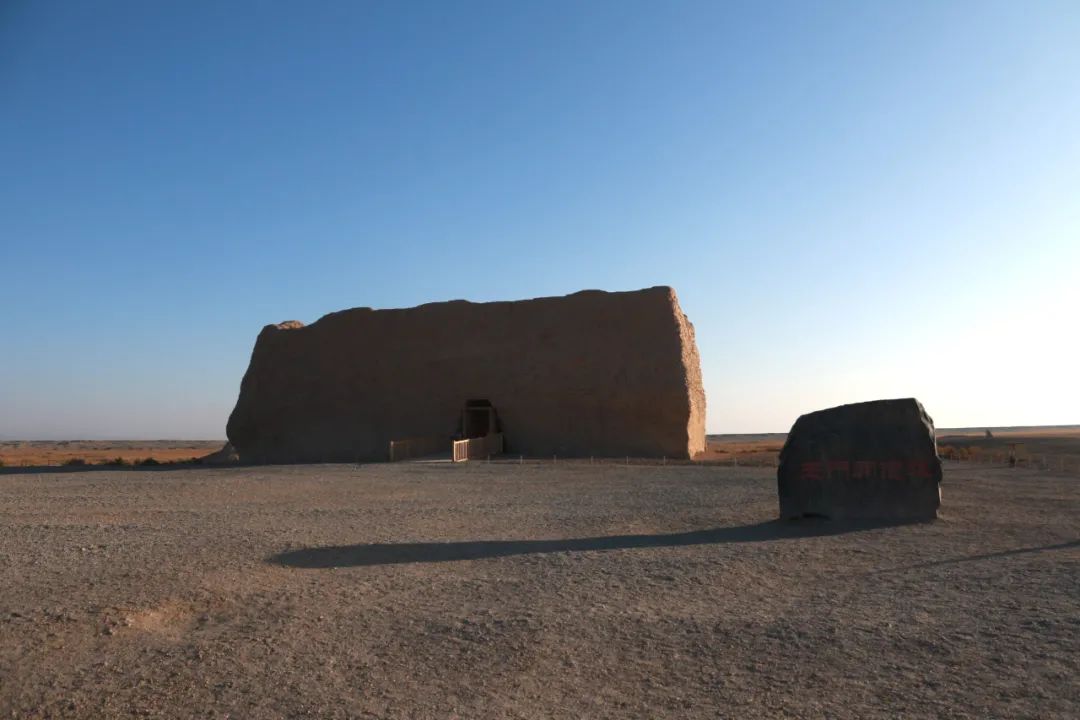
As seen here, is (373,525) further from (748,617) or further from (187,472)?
(187,472)

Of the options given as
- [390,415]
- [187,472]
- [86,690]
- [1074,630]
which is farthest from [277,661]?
[390,415]

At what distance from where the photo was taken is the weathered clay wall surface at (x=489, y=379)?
29391mm

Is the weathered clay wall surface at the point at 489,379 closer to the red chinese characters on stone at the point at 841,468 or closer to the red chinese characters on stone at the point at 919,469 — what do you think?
the red chinese characters on stone at the point at 841,468

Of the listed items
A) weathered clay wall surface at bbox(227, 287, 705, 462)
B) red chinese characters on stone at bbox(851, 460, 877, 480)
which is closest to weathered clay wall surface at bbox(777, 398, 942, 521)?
red chinese characters on stone at bbox(851, 460, 877, 480)

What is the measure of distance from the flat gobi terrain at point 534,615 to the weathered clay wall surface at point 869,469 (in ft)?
1.75

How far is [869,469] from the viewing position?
1091 cm

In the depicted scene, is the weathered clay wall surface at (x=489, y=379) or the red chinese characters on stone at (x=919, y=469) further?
the weathered clay wall surface at (x=489, y=379)

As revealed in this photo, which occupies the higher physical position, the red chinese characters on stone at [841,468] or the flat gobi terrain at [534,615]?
the red chinese characters on stone at [841,468]

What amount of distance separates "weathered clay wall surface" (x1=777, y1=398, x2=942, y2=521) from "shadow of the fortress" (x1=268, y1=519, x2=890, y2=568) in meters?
0.37

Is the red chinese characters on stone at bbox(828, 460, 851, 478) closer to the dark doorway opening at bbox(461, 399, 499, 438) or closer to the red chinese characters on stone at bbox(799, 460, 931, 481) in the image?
the red chinese characters on stone at bbox(799, 460, 931, 481)

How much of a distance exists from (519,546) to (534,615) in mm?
3043

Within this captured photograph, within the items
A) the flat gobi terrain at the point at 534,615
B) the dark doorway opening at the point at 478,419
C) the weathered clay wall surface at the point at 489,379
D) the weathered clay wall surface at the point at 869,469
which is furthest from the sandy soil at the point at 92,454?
the weathered clay wall surface at the point at 869,469

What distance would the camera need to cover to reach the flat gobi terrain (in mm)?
4461

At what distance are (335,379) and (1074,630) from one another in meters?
31.0
